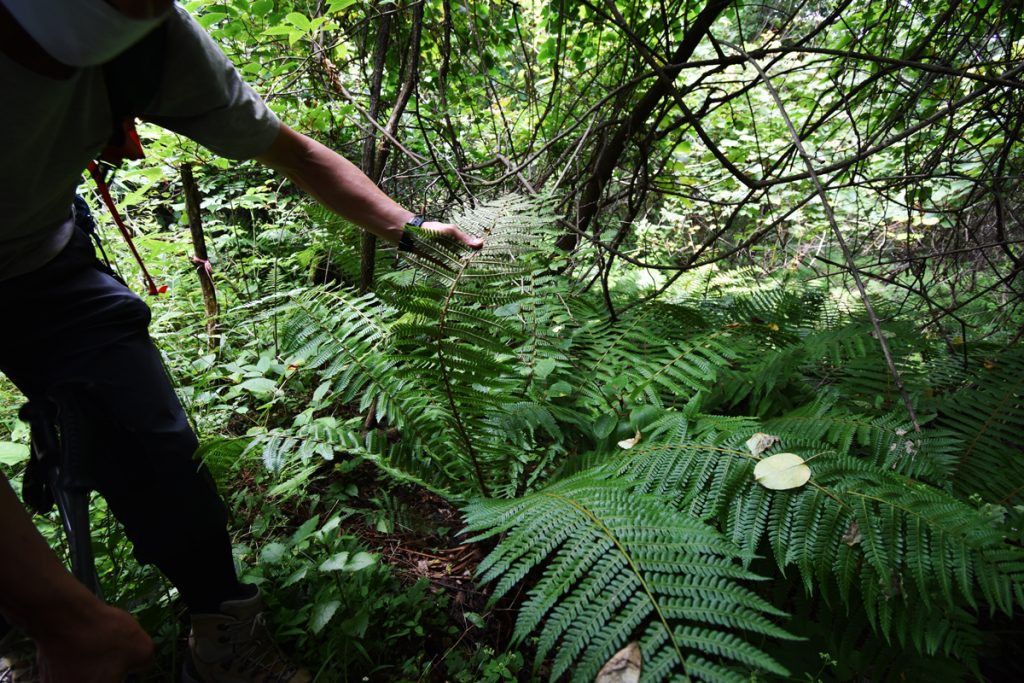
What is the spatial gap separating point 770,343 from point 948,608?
1.13 meters

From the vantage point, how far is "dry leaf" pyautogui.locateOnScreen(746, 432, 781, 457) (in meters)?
A: 1.15

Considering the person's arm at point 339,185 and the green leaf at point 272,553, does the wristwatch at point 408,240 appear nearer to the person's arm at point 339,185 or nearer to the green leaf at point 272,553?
the person's arm at point 339,185

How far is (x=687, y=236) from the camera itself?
185 inches

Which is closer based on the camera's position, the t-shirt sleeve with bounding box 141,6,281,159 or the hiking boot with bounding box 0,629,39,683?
the t-shirt sleeve with bounding box 141,6,281,159

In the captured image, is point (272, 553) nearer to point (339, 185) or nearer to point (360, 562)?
point (360, 562)

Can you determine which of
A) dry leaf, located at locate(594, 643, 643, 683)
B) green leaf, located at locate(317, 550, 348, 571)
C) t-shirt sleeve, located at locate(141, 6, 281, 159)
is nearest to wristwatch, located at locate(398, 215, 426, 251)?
t-shirt sleeve, located at locate(141, 6, 281, 159)

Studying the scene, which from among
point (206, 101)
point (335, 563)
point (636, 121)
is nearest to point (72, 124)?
point (206, 101)

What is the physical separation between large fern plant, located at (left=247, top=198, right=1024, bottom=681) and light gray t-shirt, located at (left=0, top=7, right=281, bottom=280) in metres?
0.51

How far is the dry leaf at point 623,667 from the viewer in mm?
845

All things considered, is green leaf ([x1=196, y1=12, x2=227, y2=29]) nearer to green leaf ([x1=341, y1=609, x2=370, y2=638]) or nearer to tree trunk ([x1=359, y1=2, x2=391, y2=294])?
tree trunk ([x1=359, y1=2, x2=391, y2=294])

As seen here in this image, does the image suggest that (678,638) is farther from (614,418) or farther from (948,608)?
(614,418)

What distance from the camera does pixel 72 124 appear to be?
888 mm

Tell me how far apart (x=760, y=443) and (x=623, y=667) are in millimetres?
587

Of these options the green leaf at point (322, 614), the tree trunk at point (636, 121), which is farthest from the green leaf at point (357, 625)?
A: the tree trunk at point (636, 121)
